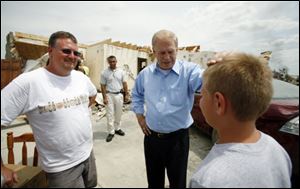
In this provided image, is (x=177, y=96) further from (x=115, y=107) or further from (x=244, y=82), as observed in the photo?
(x=115, y=107)

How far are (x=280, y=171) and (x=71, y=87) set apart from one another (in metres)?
1.23

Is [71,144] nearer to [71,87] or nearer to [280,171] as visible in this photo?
[71,87]

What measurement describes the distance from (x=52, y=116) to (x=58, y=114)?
34 millimetres

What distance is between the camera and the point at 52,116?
3.92 feet

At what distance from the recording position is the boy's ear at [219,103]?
1.91 ft

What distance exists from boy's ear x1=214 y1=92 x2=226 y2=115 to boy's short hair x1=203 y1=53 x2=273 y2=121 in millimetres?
12

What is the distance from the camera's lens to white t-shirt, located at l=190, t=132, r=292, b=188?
51 centimetres

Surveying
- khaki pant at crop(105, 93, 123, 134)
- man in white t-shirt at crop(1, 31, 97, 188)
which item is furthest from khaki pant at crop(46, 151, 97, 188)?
khaki pant at crop(105, 93, 123, 134)

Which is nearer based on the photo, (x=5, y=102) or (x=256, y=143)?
(x=256, y=143)

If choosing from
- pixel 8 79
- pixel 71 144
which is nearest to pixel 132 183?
pixel 71 144

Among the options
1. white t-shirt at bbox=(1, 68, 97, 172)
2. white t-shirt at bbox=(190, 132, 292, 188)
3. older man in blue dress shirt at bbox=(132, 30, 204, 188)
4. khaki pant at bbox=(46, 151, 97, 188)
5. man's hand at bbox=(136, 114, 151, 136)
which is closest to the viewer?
white t-shirt at bbox=(190, 132, 292, 188)

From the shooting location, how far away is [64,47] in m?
1.28

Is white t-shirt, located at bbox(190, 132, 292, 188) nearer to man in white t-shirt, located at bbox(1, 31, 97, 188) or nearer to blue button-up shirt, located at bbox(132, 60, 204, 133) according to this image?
man in white t-shirt, located at bbox(1, 31, 97, 188)

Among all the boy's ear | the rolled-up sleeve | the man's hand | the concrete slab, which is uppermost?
the boy's ear
